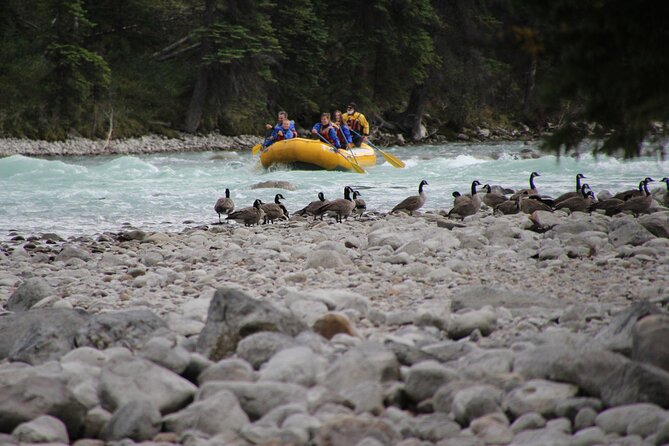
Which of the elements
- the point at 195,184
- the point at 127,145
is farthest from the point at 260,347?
the point at 127,145

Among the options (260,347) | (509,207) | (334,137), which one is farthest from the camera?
(334,137)

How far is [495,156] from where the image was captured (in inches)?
1123

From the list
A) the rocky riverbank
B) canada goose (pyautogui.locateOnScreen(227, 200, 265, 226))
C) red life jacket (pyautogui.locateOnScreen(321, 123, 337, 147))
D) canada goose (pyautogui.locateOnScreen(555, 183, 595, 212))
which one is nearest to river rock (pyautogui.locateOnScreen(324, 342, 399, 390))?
the rocky riverbank

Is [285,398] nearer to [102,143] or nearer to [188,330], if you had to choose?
[188,330]

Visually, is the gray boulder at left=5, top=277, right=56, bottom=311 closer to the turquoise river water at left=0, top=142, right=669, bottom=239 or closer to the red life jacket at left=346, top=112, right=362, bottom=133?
the turquoise river water at left=0, top=142, right=669, bottom=239

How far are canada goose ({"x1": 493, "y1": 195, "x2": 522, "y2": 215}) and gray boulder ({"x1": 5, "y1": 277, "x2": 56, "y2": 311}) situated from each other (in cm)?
825

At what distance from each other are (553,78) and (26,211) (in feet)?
44.2

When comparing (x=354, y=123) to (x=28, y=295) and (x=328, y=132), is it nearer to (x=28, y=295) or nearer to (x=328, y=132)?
(x=328, y=132)

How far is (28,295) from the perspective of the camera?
21.0 feet

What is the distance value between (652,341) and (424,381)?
1.11 metres

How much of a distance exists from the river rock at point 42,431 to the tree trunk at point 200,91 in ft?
117

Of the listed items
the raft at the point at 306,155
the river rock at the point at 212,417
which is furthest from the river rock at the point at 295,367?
the raft at the point at 306,155

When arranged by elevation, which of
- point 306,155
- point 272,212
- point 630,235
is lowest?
point 272,212

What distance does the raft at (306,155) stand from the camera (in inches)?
902
